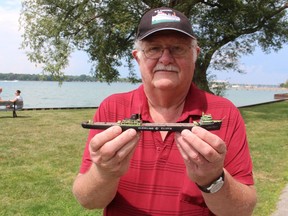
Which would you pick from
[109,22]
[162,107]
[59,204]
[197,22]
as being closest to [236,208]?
[162,107]

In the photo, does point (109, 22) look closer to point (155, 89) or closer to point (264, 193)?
point (264, 193)

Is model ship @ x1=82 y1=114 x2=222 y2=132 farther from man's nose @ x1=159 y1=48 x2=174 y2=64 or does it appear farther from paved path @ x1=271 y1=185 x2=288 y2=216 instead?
paved path @ x1=271 y1=185 x2=288 y2=216

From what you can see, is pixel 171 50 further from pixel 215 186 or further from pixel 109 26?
pixel 109 26

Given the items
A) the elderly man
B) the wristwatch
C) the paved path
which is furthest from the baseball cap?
the paved path

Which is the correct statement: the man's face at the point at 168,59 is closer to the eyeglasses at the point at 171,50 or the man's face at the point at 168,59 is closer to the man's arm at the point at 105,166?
the eyeglasses at the point at 171,50

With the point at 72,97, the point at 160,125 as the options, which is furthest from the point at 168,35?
the point at 72,97

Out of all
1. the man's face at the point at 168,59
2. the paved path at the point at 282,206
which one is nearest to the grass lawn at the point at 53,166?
the paved path at the point at 282,206
